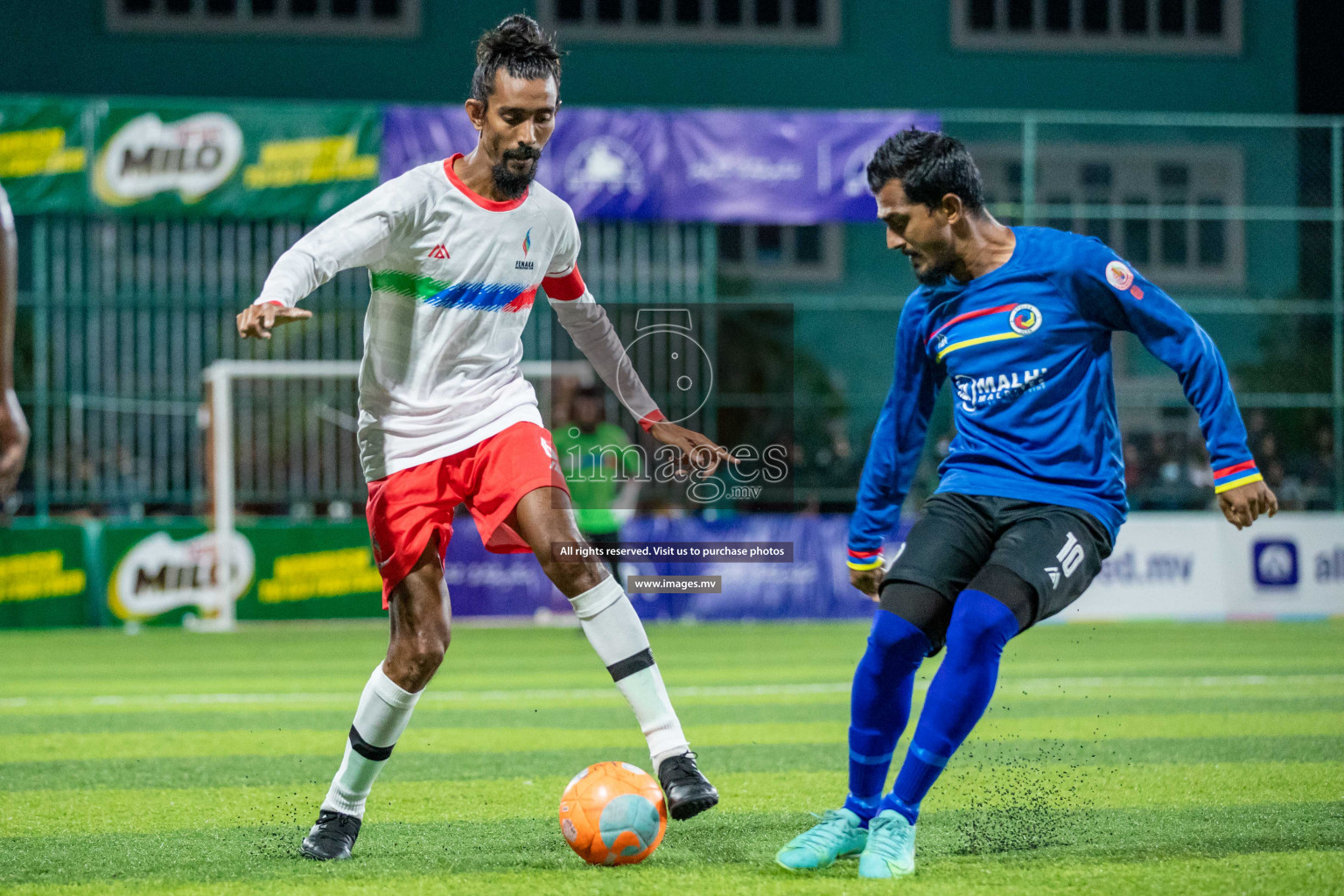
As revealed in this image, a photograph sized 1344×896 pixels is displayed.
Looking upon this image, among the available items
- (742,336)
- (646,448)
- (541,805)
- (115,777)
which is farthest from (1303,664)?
(742,336)

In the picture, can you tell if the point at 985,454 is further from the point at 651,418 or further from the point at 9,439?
the point at 9,439

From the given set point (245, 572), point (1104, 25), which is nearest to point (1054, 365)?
point (245, 572)

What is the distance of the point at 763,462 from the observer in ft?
46.3

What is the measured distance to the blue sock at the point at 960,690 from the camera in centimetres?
Answer: 398

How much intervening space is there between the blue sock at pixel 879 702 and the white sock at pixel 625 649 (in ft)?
1.64

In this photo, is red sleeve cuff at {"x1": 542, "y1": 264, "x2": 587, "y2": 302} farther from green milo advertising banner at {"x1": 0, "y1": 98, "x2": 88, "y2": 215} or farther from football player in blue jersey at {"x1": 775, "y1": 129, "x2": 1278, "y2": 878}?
green milo advertising banner at {"x1": 0, "y1": 98, "x2": 88, "y2": 215}

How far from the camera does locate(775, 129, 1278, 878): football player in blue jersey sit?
13.2ft

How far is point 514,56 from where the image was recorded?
446 centimetres

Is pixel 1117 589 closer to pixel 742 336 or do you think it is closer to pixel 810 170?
pixel 810 170

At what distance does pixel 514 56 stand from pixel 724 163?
1272 centimetres

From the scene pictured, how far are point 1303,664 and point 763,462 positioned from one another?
494 cm

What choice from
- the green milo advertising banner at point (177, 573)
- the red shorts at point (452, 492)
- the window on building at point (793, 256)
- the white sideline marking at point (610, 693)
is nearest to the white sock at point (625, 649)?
the red shorts at point (452, 492)

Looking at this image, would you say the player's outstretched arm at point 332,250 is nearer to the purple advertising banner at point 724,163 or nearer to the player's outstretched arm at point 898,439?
the player's outstretched arm at point 898,439

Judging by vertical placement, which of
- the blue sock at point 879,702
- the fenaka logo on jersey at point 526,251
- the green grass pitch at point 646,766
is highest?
the fenaka logo on jersey at point 526,251
